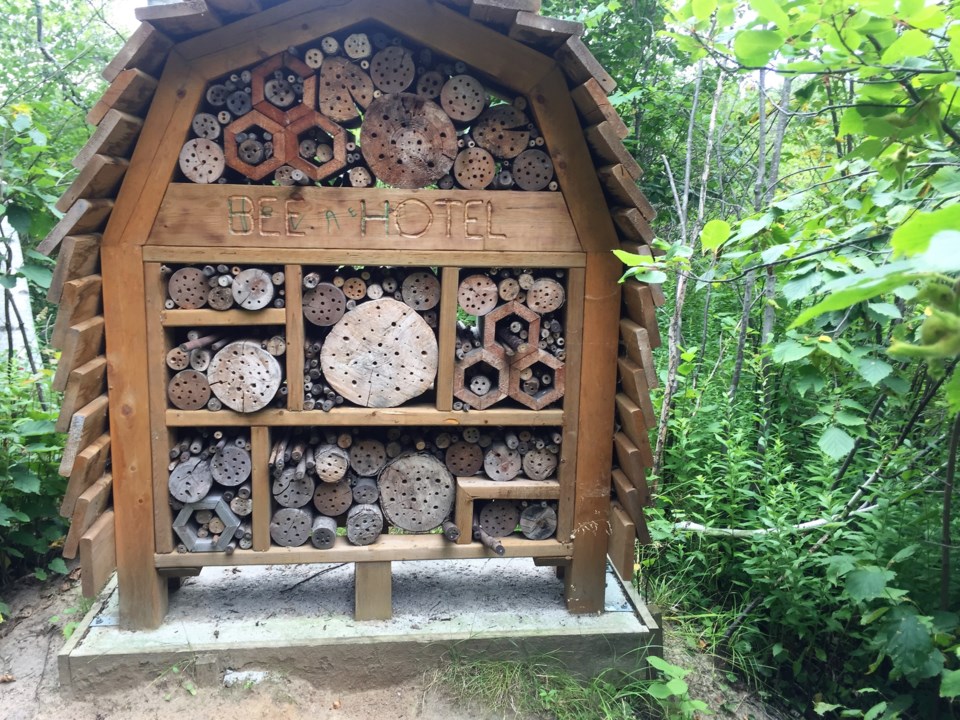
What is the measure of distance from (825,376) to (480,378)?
1.66 meters

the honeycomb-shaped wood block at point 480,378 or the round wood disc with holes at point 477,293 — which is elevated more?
the round wood disc with holes at point 477,293

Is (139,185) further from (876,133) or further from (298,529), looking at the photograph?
(876,133)

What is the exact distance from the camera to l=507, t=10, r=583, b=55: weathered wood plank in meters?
2.99

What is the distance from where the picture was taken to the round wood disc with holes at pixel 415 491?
365 cm

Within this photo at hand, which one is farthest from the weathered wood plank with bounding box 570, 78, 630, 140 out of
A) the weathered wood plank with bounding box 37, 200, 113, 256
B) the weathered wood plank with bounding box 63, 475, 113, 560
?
the weathered wood plank with bounding box 63, 475, 113, 560

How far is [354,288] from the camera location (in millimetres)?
3479

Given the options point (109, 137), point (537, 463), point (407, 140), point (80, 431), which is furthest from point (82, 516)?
point (407, 140)

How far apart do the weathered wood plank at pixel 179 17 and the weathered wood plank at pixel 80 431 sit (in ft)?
5.55

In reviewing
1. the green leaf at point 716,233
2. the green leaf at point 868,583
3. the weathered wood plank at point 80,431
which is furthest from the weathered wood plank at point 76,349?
the green leaf at point 868,583

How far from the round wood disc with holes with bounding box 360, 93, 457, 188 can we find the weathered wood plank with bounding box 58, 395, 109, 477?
171 cm

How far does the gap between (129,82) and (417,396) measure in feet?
6.21

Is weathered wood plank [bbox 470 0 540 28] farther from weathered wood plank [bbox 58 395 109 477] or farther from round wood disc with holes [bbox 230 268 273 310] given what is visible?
weathered wood plank [bbox 58 395 109 477]

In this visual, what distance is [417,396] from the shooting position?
141 inches

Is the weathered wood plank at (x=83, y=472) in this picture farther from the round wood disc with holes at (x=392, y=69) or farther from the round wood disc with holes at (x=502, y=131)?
the round wood disc with holes at (x=502, y=131)
